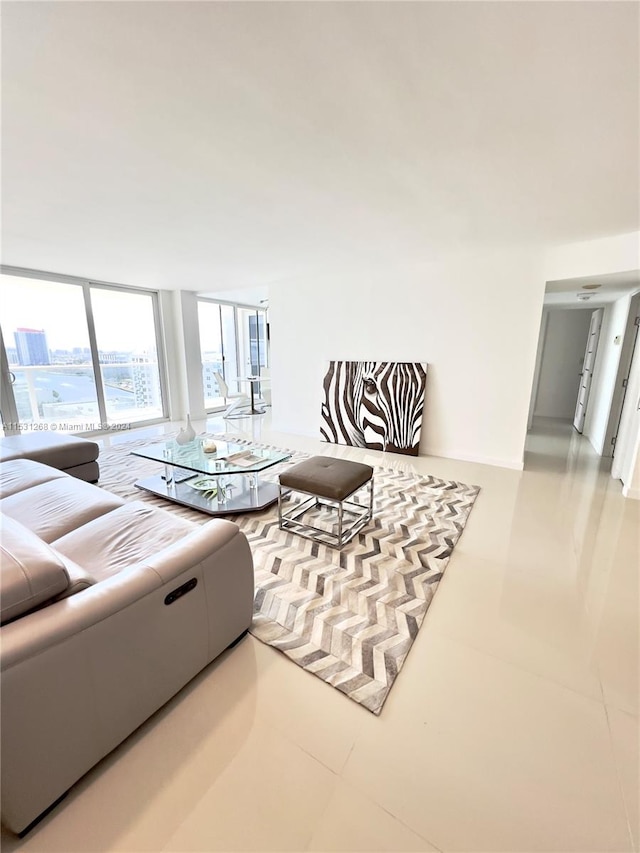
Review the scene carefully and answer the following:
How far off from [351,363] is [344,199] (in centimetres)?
247

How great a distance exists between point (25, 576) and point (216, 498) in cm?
196

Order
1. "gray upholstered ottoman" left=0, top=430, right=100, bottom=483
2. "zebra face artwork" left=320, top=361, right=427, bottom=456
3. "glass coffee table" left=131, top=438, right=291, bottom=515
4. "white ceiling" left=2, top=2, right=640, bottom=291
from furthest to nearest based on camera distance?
"zebra face artwork" left=320, top=361, right=427, bottom=456 → "gray upholstered ottoman" left=0, top=430, right=100, bottom=483 → "glass coffee table" left=131, top=438, right=291, bottom=515 → "white ceiling" left=2, top=2, right=640, bottom=291

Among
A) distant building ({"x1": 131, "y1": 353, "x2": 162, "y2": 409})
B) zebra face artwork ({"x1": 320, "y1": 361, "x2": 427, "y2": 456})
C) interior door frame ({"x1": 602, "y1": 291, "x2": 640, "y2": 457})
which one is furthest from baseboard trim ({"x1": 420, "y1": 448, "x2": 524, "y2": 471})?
distant building ({"x1": 131, "y1": 353, "x2": 162, "y2": 409})

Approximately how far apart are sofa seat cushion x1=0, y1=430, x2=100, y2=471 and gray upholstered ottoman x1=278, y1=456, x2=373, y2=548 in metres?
2.00

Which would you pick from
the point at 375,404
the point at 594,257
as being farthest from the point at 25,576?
the point at 594,257

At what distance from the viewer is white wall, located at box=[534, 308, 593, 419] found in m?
6.35

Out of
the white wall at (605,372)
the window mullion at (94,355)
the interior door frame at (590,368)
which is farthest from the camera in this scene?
the interior door frame at (590,368)

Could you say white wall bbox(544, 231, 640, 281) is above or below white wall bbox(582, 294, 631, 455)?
above

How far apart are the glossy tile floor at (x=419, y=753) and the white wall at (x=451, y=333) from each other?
2410 millimetres

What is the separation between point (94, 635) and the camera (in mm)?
993

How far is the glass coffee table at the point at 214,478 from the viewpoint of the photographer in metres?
2.72

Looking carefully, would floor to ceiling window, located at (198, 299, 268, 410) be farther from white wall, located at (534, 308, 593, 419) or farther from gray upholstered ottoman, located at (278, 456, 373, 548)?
white wall, located at (534, 308, 593, 419)

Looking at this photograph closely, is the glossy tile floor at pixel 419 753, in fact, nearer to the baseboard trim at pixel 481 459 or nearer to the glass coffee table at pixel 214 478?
the glass coffee table at pixel 214 478

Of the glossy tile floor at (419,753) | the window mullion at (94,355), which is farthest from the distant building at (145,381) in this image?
the glossy tile floor at (419,753)
